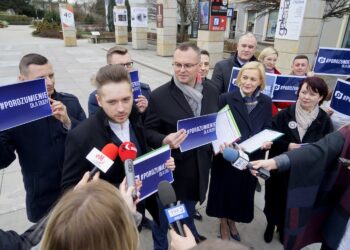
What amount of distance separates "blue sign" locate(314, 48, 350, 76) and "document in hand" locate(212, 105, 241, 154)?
2.66 metres

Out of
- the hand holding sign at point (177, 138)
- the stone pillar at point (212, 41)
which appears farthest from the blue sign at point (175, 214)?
the stone pillar at point (212, 41)

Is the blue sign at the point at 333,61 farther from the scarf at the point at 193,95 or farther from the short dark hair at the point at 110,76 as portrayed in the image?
the short dark hair at the point at 110,76

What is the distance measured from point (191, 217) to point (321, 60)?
3.31m

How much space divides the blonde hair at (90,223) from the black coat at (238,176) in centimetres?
193

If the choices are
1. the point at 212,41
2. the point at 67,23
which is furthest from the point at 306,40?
the point at 67,23

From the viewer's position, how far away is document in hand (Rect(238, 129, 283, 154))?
8.10 ft

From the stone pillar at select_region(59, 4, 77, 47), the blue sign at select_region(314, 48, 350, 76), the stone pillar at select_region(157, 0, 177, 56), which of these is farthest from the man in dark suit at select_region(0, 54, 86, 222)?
the stone pillar at select_region(59, 4, 77, 47)

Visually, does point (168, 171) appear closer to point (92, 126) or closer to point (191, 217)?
point (92, 126)

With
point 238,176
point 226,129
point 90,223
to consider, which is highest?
point 90,223

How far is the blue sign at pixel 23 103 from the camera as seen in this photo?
189 cm

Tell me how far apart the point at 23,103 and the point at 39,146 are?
398 millimetres

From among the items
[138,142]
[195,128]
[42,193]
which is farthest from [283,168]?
[42,193]

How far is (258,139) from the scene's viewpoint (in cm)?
256

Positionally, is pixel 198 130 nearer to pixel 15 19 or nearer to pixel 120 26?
pixel 120 26
